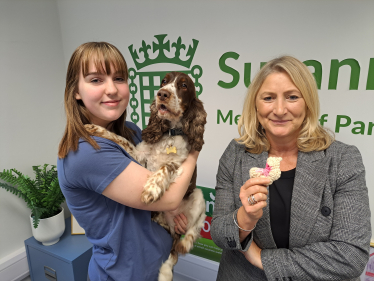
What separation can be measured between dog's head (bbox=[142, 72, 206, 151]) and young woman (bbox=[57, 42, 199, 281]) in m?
0.27

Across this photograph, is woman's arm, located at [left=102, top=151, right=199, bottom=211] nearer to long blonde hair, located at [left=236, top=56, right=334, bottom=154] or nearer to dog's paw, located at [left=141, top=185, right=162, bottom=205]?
dog's paw, located at [left=141, top=185, right=162, bottom=205]

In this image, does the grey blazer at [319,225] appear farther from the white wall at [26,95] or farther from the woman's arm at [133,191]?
the white wall at [26,95]

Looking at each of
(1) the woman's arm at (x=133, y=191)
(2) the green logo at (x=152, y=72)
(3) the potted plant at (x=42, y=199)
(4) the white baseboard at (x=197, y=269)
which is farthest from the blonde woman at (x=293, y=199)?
(3) the potted plant at (x=42, y=199)

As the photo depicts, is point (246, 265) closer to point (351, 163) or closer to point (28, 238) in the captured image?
point (351, 163)

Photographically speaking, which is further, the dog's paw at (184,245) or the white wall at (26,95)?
the white wall at (26,95)

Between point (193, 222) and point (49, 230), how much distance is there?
1978 mm

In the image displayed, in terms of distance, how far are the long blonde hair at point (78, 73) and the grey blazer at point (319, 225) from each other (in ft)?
2.98

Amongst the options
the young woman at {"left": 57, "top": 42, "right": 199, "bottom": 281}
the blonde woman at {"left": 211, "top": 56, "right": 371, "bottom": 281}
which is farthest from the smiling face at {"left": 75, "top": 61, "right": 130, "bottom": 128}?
the blonde woman at {"left": 211, "top": 56, "right": 371, "bottom": 281}

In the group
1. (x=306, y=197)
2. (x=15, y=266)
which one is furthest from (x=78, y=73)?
(x=15, y=266)

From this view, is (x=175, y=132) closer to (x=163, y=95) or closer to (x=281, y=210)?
(x=163, y=95)

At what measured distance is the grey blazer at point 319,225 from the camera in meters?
1.17

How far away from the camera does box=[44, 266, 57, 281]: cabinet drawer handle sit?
2.85 m

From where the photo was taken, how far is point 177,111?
1613mm

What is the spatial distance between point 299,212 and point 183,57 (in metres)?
2.12
